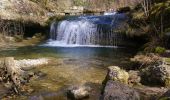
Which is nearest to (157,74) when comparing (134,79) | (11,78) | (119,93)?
(134,79)

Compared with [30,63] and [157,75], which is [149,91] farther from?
[30,63]

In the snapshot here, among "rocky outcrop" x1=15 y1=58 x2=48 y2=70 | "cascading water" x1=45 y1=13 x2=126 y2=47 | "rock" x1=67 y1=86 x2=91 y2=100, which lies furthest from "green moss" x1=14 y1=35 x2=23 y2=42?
"rock" x1=67 y1=86 x2=91 y2=100

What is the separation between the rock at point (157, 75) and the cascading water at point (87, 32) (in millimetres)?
10241

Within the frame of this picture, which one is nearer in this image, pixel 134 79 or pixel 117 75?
pixel 117 75

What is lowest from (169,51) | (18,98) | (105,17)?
(18,98)

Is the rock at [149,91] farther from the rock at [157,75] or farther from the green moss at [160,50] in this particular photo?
the green moss at [160,50]

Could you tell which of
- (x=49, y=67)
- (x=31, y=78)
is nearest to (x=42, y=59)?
(x=49, y=67)

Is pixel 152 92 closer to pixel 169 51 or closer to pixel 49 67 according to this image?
pixel 169 51

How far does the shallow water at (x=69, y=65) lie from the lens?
10.6 metres

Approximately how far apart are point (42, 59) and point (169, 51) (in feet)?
20.4

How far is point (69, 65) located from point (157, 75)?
5.26 meters

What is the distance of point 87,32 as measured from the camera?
74.0ft

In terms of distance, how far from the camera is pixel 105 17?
23.3 m

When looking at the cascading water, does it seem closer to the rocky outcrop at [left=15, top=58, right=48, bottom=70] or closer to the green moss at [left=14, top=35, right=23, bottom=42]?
the green moss at [left=14, top=35, right=23, bottom=42]
